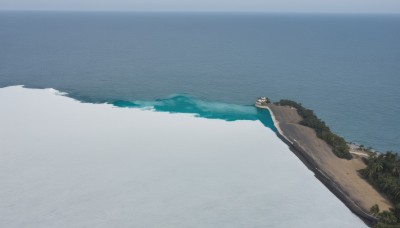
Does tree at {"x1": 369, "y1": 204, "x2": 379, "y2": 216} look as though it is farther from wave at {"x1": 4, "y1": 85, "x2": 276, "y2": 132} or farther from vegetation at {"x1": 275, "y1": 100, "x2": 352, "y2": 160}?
wave at {"x1": 4, "y1": 85, "x2": 276, "y2": 132}

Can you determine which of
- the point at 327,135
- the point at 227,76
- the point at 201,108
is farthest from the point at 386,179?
the point at 227,76

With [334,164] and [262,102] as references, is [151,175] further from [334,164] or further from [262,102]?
[262,102]

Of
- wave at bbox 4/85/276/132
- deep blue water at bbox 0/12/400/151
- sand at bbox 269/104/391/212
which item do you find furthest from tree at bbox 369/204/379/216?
wave at bbox 4/85/276/132

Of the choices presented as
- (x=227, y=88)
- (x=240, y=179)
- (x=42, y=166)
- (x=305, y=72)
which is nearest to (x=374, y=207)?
(x=240, y=179)

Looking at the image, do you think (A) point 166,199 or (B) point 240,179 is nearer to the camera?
(A) point 166,199

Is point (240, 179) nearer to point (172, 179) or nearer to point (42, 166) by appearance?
point (172, 179)

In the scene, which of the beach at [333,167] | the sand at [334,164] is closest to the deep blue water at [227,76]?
the sand at [334,164]
